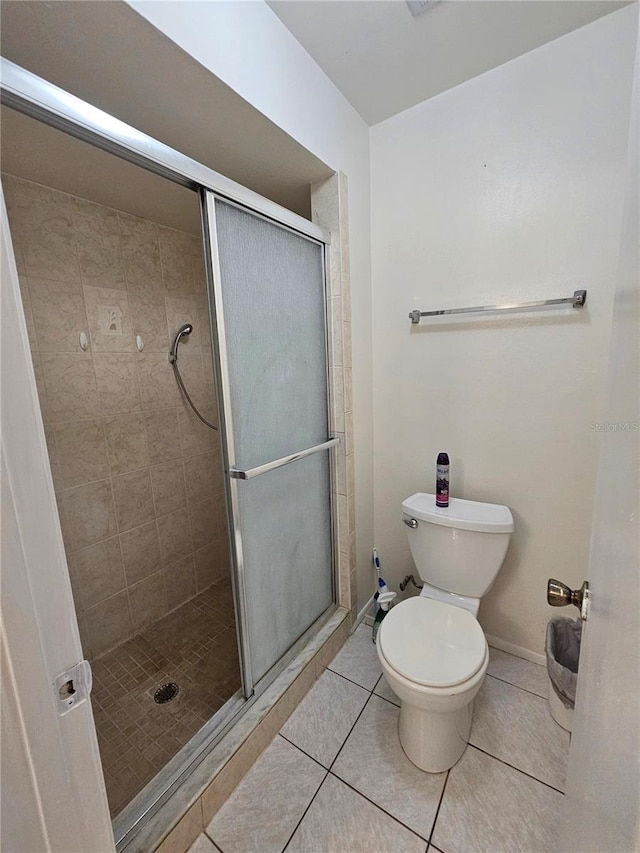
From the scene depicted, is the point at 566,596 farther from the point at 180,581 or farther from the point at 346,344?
the point at 180,581

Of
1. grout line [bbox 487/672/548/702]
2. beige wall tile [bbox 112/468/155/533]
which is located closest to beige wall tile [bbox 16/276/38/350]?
beige wall tile [bbox 112/468/155/533]

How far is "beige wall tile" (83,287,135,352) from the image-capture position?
1596 millimetres

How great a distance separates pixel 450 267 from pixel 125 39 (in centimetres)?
124

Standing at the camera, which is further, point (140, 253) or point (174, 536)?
point (174, 536)

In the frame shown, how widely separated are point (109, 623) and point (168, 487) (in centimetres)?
70

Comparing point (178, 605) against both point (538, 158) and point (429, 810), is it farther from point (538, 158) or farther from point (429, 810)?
point (538, 158)

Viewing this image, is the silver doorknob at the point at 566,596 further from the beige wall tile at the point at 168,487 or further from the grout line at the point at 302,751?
the beige wall tile at the point at 168,487

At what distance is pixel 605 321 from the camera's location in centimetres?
125

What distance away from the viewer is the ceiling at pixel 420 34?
3.54 ft

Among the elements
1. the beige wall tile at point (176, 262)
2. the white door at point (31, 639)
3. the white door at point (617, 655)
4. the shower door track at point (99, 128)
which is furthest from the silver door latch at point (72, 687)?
the beige wall tile at point (176, 262)

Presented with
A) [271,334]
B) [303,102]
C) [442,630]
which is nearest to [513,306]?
[271,334]

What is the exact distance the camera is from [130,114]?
3.45ft

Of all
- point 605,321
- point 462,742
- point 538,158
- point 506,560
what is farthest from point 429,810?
point 538,158

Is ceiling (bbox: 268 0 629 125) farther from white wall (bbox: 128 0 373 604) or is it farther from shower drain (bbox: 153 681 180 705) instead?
shower drain (bbox: 153 681 180 705)
